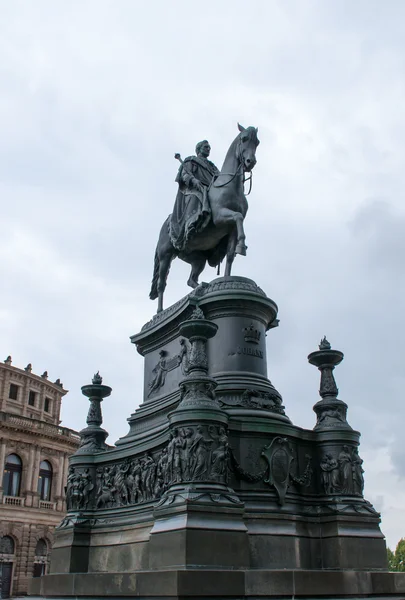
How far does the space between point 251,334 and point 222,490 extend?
3247 millimetres

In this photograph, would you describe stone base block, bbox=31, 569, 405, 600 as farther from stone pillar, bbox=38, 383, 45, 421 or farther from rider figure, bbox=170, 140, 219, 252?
stone pillar, bbox=38, 383, 45, 421

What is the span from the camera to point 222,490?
8.94m

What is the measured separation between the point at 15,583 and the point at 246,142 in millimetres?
50870

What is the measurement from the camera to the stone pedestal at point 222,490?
8.41 metres

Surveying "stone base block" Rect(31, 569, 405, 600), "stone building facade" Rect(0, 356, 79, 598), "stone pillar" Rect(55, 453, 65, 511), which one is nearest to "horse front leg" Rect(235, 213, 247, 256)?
"stone base block" Rect(31, 569, 405, 600)

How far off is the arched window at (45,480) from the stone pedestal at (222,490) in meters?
49.8

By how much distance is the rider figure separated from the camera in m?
13.3

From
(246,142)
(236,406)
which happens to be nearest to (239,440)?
(236,406)

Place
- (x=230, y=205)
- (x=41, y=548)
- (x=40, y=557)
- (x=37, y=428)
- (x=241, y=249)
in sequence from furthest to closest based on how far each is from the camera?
(x=37, y=428), (x=41, y=548), (x=40, y=557), (x=230, y=205), (x=241, y=249)

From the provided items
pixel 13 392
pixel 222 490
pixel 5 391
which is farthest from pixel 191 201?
pixel 13 392

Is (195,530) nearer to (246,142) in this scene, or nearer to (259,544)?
(259,544)

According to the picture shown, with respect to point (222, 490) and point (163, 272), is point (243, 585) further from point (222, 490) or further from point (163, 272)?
point (163, 272)

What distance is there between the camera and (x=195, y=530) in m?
8.30

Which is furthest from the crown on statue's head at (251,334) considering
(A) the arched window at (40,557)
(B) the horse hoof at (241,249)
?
(A) the arched window at (40,557)
